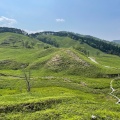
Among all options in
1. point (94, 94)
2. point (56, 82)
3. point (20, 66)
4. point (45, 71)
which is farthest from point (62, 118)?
point (20, 66)

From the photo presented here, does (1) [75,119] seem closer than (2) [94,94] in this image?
Yes

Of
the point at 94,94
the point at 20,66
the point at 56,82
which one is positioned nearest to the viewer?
the point at 94,94

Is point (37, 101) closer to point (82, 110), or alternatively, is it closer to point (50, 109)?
point (50, 109)

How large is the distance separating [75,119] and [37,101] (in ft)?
32.1

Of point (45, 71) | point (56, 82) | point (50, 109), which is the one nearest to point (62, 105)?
point (50, 109)

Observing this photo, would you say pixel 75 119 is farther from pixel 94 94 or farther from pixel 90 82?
pixel 90 82

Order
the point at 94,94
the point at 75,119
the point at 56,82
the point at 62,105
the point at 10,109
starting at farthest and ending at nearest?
the point at 56,82 < the point at 94,94 < the point at 62,105 < the point at 10,109 < the point at 75,119

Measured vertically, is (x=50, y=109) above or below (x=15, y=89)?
above

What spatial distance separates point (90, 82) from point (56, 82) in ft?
50.3

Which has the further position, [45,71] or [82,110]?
[45,71]

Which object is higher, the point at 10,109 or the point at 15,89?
the point at 10,109

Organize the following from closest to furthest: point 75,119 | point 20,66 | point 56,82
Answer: point 75,119
point 56,82
point 20,66

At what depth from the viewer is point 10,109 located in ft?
149

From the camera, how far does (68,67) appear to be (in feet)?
434
